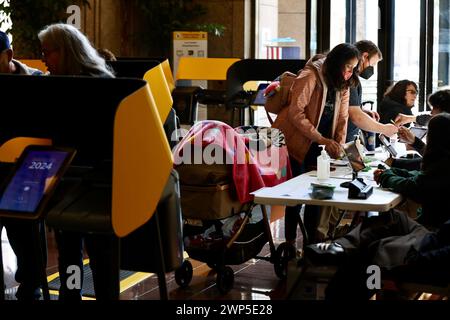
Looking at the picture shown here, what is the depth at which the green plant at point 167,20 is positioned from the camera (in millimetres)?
10297

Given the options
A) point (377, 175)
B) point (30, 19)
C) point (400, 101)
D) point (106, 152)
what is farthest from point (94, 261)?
point (30, 19)

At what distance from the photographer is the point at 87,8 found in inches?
384

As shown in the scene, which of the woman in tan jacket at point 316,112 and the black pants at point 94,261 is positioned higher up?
the woman in tan jacket at point 316,112

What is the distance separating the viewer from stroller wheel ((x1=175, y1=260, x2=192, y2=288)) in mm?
5121

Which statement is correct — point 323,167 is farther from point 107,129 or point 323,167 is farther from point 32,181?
point 32,181

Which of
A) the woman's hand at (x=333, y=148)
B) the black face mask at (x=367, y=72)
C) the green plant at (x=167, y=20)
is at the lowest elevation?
the woman's hand at (x=333, y=148)

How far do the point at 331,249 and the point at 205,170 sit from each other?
1117mm

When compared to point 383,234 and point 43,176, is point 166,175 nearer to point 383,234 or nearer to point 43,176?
point 43,176

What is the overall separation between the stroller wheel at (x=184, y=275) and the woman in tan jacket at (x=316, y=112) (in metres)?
0.74

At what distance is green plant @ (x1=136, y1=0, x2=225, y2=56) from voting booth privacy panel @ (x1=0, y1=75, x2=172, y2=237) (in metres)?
7.09

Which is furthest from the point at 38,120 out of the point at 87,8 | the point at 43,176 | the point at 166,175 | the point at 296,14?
the point at 296,14

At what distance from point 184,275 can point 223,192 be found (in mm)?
597

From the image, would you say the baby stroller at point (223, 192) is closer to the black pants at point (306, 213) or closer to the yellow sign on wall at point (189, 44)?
the black pants at point (306, 213)

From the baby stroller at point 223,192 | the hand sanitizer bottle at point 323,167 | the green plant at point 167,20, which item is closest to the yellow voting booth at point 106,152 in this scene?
the baby stroller at point 223,192
